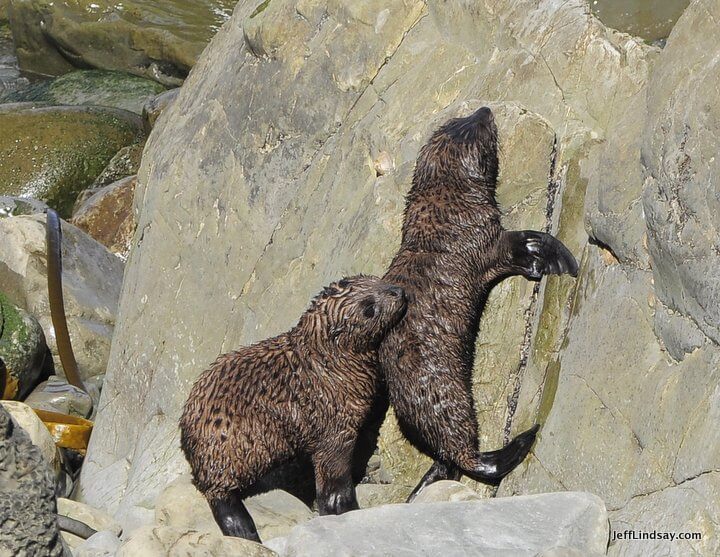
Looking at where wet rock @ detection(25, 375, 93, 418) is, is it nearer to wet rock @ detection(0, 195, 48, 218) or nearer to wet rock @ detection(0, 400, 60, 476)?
wet rock @ detection(0, 400, 60, 476)

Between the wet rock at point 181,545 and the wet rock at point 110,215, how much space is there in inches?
324

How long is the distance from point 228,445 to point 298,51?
3411 millimetres

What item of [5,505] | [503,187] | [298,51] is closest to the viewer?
[5,505]

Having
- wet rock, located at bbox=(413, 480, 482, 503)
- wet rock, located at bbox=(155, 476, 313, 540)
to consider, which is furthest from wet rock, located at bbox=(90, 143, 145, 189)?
wet rock, located at bbox=(413, 480, 482, 503)

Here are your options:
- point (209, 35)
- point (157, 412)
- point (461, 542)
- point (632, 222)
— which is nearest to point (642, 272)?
point (632, 222)

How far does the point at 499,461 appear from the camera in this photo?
6453mm

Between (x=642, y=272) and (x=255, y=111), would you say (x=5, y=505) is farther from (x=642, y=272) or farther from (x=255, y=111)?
(x=255, y=111)

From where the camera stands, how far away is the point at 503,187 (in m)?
7.36

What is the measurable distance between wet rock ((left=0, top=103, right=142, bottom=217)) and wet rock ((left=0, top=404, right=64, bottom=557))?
396 inches

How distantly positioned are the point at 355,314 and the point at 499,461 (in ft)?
3.90

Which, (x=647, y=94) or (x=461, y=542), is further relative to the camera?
(x=647, y=94)

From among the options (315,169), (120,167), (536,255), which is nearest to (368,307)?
(536,255)

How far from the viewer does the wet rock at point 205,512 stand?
21.4 ft

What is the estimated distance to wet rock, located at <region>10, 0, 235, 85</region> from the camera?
60.8 feet
